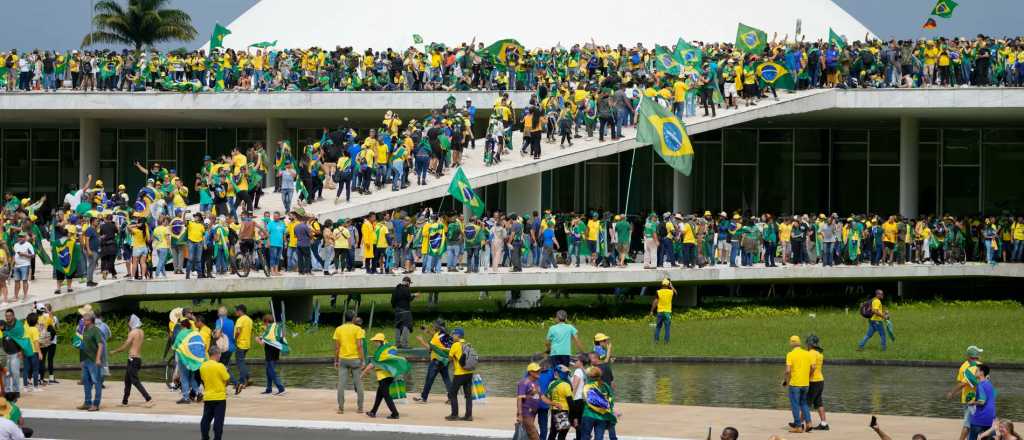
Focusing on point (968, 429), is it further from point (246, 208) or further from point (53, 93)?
point (53, 93)

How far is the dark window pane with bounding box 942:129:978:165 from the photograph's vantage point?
149ft

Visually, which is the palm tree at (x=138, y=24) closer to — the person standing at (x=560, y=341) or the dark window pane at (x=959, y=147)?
the dark window pane at (x=959, y=147)

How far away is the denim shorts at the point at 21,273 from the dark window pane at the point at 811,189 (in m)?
27.3

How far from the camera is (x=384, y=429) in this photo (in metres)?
18.2

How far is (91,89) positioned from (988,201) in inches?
1039

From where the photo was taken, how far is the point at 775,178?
153 ft

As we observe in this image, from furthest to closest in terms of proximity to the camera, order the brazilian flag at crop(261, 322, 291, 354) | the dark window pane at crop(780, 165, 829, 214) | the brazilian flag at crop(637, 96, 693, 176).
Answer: the dark window pane at crop(780, 165, 829, 214) < the brazilian flag at crop(637, 96, 693, 176) < the brazilian flag at crop(261, 322, 291, 354)

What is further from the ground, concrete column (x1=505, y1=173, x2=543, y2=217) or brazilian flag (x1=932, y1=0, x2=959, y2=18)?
brazilian flag (x1=932, y1=0, x2=959, y2=18)

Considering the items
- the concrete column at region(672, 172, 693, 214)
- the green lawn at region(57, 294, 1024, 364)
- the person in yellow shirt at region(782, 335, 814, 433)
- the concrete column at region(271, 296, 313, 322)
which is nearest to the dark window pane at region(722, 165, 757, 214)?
the concrete column at region(672, 172, 693, 214)

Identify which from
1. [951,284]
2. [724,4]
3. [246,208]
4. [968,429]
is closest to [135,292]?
[246,208]

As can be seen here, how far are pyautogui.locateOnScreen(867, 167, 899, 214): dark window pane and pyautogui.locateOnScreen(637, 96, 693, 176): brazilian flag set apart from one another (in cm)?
1530

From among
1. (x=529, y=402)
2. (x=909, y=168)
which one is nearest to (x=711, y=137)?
(x=909, y=168)

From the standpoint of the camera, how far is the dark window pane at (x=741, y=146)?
1829 inches

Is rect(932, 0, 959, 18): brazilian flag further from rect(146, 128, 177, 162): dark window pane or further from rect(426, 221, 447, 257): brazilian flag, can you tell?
rect(146, 128, 177, 162): dark window pane
